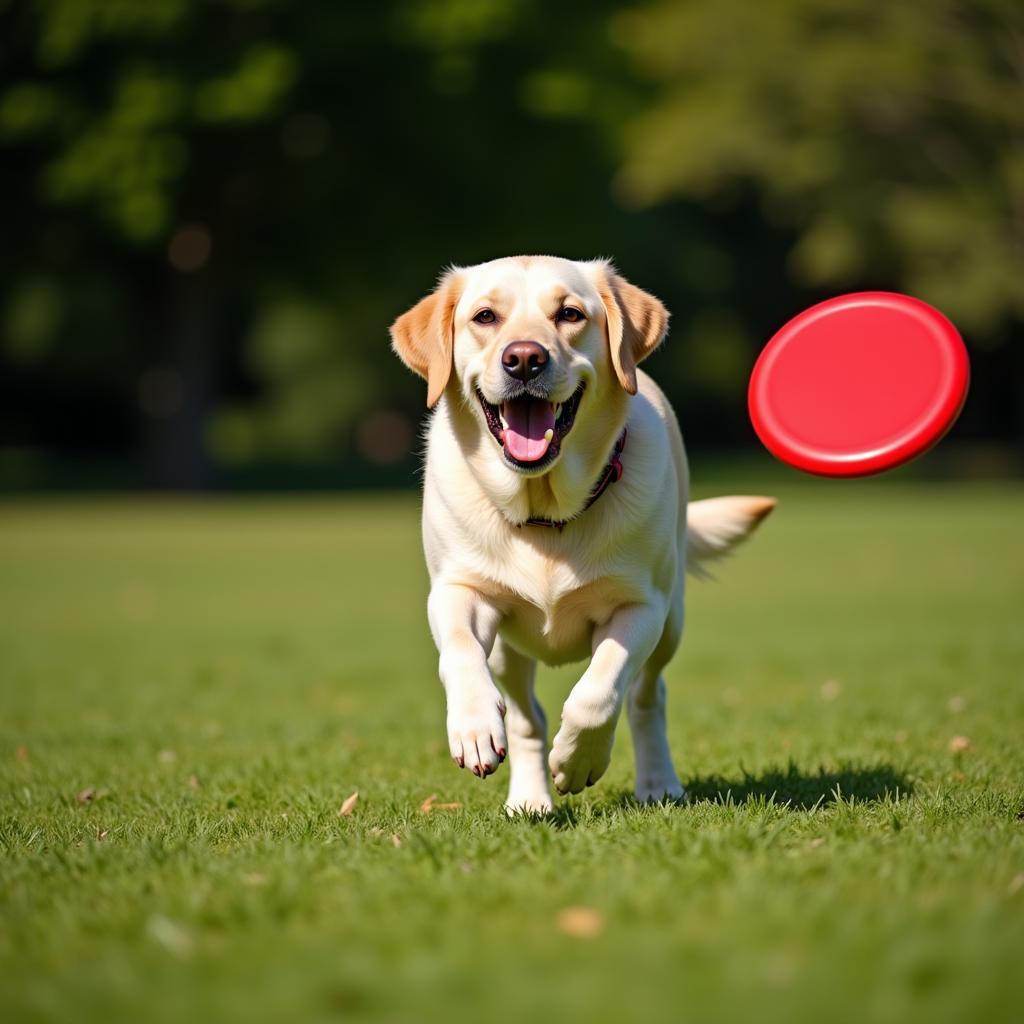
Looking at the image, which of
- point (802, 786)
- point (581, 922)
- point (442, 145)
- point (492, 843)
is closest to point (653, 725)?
point (802, 786)

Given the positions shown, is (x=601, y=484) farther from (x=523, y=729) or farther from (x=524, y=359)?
(x=523, y=729)

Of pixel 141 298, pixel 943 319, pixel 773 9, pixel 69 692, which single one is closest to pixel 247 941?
pixel 943 319

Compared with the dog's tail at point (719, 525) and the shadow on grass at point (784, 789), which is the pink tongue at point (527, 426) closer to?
the shadow on grass at point (784, 789)

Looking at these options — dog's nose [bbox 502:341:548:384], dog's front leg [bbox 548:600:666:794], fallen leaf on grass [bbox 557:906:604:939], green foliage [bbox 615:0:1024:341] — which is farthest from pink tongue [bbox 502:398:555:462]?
green foliage [bbox 615:0:1024:341]

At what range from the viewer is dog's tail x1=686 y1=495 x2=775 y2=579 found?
19.4 ft

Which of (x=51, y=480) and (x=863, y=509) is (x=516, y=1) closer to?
(x=863, y=509)

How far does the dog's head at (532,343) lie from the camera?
465cm

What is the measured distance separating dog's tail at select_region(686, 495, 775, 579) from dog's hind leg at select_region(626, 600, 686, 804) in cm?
68

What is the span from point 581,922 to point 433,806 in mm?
1818

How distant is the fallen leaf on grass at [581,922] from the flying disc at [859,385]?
280cm

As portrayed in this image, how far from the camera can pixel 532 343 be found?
15.1 ft

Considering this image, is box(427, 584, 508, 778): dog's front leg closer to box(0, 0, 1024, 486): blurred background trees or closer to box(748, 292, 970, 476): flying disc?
box(748, 292, 970, 476): flying disc

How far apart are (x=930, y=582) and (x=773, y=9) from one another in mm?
23620

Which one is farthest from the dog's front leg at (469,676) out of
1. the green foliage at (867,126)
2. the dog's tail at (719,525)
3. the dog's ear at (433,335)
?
the green foliage at (867,126)
